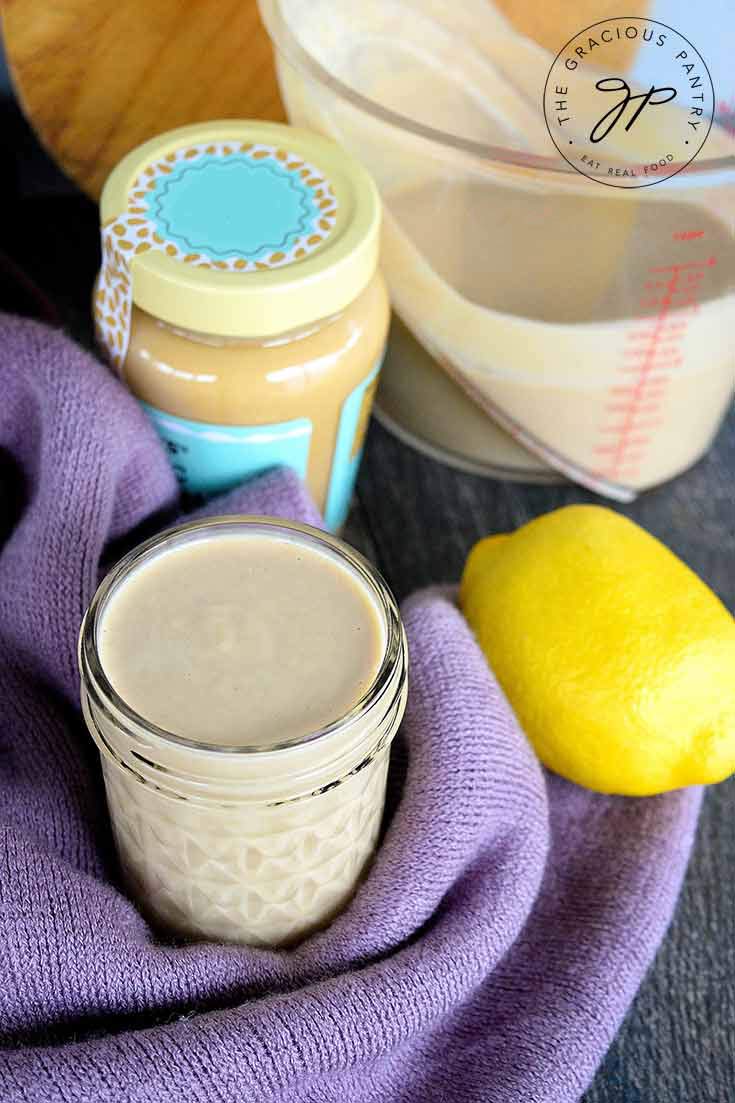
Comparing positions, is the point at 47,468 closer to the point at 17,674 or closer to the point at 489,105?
the point at 17,674

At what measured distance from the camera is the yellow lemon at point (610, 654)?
45 cm

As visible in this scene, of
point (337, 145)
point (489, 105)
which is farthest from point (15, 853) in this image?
point (489, 105)

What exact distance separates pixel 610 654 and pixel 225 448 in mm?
185

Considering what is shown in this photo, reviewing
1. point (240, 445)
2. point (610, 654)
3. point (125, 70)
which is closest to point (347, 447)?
point (240, 445)

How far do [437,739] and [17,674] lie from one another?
6.5 inches

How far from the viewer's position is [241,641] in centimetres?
36

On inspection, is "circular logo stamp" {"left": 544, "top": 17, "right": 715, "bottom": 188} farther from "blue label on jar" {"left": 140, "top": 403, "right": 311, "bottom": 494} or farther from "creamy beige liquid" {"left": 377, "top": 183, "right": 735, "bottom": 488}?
"blue label on jar" {"left": 140, "top": 403, "right": 311, "bottom": 494}

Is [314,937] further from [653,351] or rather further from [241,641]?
[653,351]

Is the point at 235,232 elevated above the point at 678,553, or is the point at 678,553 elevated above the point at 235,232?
the point at 235,232

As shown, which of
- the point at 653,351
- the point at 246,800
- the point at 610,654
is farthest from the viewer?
the point at 653,351

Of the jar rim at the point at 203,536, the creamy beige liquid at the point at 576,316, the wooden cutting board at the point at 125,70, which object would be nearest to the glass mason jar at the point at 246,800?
the jar rim at the point at 203,536

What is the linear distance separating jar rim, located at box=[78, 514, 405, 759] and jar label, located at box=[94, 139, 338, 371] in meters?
0.13

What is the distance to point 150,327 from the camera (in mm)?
494

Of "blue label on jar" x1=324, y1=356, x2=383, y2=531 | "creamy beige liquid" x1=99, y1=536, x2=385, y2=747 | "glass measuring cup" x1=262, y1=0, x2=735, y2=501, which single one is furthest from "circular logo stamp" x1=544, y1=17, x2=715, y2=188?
"creamy beige liquid" x1=99, y1=536, x2=385, y2=747
